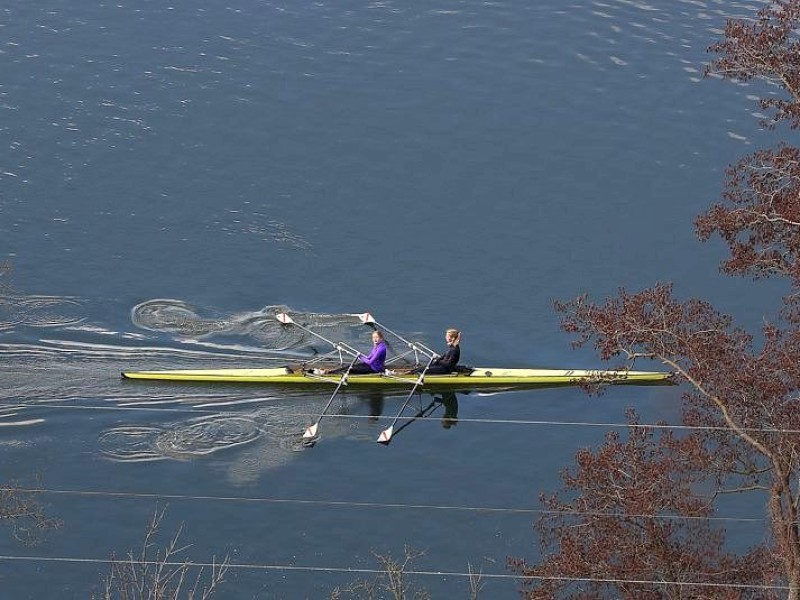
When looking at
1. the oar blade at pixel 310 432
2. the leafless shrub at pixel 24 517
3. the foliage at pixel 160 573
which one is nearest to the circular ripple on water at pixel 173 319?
the oar blade at pixel 310 432

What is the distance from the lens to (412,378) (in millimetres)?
37344

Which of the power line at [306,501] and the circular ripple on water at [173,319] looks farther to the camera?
the circular ripple on water at [173,319]

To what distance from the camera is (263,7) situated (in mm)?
55719

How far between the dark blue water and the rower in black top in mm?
1069

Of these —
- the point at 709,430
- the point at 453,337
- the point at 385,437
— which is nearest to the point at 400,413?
the point at 385,437

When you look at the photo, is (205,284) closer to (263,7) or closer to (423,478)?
(423,478)

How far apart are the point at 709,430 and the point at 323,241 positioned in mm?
20868

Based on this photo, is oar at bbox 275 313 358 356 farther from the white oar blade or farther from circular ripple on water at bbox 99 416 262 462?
circular ripple on water at bbox 99 416 262 462

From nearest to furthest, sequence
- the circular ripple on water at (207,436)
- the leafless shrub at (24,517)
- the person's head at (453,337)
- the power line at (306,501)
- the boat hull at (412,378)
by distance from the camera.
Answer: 1. the leafless shrub at (24,517)
2. the power line at (306,501)
3. the circular ripple on water at (207,436)
4. the boat hull at (412,378)
5. the person's head at (453,337)

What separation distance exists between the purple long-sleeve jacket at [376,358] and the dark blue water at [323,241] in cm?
96

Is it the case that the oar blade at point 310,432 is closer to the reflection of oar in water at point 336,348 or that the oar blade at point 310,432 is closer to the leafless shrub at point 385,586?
the reflection of oar in water at point 336,348

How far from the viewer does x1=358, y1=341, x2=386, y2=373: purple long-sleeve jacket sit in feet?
121

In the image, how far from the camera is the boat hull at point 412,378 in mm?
36656

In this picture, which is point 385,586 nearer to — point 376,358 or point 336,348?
point 376,358
